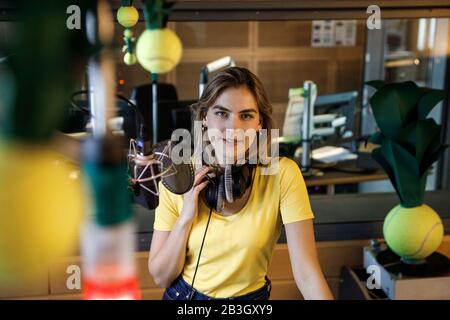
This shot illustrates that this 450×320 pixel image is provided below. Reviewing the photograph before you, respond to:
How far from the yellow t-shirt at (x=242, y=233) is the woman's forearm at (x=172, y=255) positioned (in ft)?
0.10

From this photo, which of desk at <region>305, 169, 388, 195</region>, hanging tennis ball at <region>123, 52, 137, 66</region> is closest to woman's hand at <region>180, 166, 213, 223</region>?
hanging tennis ball at <region>123, 52, 137, 66</region>

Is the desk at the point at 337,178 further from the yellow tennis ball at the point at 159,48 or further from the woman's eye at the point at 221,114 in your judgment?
the yellow tennis ball at the point at 159,48

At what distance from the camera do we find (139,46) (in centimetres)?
33

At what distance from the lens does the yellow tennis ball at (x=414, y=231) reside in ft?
4.82

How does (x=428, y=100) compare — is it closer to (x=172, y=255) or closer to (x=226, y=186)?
(x=226, y=186)

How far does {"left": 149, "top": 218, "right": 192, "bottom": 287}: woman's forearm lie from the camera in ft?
4.01

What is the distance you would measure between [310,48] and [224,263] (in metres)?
3.70

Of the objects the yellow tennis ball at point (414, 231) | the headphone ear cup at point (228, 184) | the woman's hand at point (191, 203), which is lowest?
the yellow tennis ball at point (414, 231)

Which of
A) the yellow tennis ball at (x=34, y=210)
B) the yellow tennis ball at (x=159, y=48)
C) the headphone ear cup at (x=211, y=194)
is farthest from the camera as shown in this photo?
the headphone ear cup at (x=211, y=194)

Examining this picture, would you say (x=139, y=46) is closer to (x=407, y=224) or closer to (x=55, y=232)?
(x=55, y=232)

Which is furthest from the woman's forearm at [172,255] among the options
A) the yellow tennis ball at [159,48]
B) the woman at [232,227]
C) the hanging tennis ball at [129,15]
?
the yellow tennis ball at [159,48]

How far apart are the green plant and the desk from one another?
109 cm
